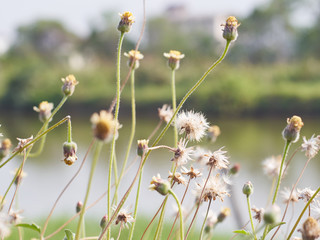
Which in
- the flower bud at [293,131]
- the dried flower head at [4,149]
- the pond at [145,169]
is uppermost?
the pond at [145,169]

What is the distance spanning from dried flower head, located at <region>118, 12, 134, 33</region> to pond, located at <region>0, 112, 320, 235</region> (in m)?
0.48

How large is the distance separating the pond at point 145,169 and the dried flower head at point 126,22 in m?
0.48

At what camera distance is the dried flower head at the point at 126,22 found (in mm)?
379

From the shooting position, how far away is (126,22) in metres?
0.38

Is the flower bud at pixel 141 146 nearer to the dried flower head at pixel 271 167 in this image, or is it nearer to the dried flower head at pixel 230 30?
the dried flower head at pixel 230 30

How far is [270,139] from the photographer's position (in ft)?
18.6

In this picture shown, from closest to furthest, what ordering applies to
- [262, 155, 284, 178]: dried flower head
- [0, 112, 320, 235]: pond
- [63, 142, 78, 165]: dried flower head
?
1. [63, 142, 78, 165]: dried flower head
2. [262, 155, 284, 178]: dried flower head
3. [0, 112, 320, 235]: pond

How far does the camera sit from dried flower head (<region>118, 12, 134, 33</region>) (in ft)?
1.24

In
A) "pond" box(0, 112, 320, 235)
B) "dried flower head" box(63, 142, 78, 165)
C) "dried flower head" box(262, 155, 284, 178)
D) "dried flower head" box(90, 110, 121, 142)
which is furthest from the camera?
"pond" box(0, 112, 320, 235)

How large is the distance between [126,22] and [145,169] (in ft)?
12.7

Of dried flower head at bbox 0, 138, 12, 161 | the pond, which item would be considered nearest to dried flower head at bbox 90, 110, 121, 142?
dried flower head at bbox 0, 138, 12, 161

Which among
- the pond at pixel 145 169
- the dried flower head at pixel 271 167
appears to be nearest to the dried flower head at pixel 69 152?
the dried flower head at pixel 271 167

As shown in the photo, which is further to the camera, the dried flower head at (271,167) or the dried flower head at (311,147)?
the dried flower head at (271,167)

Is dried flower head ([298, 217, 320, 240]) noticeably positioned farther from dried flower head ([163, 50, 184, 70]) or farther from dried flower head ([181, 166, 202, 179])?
dried flower head ([163, 50, 184, 70])
